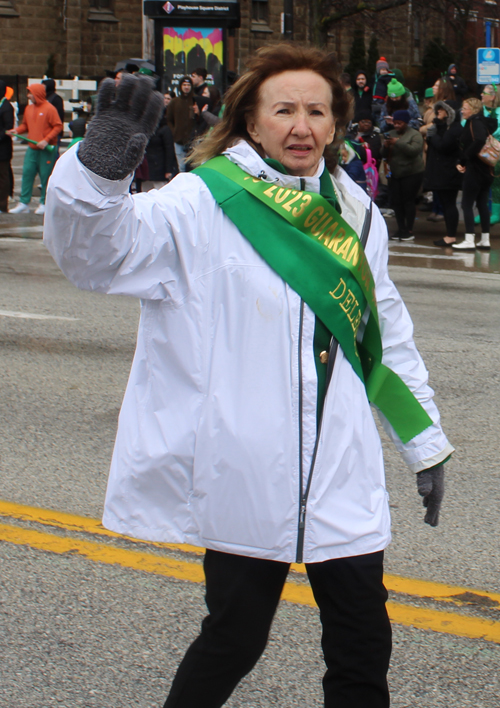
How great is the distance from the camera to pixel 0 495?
421cm

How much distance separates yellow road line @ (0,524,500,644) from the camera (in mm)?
3092

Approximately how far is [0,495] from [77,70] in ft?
112

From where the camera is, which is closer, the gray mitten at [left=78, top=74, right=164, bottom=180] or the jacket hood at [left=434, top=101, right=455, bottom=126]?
the gray mitten at [left=78, top=74, right=164, bottom=180]

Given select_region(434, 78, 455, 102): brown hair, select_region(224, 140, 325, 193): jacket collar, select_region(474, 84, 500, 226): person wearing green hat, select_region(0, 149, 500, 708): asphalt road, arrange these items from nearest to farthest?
select_region(224, 140, 325, 193): jacket collar, select_region(0, 149, 500, 708): asphalt road, select_region(474, 84, 500, 226): person wearing green hat, select_region(434, 78, 455, 102): brown hair

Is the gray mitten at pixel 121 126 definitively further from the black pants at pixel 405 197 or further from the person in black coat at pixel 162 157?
the person in black coat at pixel 162 157

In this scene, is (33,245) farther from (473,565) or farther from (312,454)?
(312,454)

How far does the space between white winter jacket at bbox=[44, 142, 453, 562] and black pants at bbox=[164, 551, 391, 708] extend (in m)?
0.06

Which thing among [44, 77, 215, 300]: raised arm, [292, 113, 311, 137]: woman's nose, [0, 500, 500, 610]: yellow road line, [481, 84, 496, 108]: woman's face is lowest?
[0, 500, 500, 610]: yellow road line

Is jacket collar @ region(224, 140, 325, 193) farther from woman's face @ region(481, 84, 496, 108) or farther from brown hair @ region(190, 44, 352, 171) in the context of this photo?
woman's face @ region(481, 84, 496, 108)

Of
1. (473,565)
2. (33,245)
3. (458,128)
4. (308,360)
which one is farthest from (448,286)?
(308,360)

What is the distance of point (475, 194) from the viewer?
12266mm

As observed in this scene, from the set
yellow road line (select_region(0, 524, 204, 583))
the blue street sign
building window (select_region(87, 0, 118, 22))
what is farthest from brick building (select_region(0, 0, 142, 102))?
yellow road line (select_region(0, 524, 204, 583))

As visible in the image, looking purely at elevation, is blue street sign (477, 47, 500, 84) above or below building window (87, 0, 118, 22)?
below

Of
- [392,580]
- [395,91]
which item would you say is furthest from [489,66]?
[392,580]
